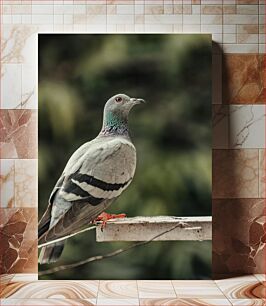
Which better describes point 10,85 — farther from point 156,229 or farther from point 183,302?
point 183,302

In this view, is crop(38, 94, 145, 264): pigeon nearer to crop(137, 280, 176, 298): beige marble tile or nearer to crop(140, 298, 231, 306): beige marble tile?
crop(137, 280, 176, 298): beige marble tile

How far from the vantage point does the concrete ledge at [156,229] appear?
312 cm

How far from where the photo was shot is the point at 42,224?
3.13 metres

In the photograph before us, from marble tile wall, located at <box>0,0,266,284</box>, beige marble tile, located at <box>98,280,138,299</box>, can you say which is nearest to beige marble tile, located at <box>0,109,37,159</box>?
marble tile wall, located at <box>0,0,266,284</box>

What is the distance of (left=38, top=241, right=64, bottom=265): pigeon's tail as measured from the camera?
3123 millimetres

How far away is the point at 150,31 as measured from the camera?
320 cm

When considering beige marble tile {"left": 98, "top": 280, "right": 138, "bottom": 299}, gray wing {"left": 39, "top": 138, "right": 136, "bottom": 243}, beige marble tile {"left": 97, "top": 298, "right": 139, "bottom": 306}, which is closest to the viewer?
beige marble tile {"left": 97, "top": 298, "right": 139, "bottom": 306}

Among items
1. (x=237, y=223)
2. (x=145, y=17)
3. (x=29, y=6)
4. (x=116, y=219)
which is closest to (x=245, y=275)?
(x=237, y=223)

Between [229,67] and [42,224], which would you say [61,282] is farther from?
[229,67]

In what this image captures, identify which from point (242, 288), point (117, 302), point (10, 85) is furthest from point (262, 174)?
point (10, 85)

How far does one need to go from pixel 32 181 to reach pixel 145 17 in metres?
1.05

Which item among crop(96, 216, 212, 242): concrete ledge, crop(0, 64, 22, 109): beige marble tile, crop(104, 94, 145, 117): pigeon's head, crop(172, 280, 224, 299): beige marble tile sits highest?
crop(0, 64, 22, 109): beige marble tile

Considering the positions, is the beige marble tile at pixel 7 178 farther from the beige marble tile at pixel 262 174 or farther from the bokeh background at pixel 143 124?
the beige marble tile at pixel 262 174

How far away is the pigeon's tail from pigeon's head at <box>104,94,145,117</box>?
737mm
